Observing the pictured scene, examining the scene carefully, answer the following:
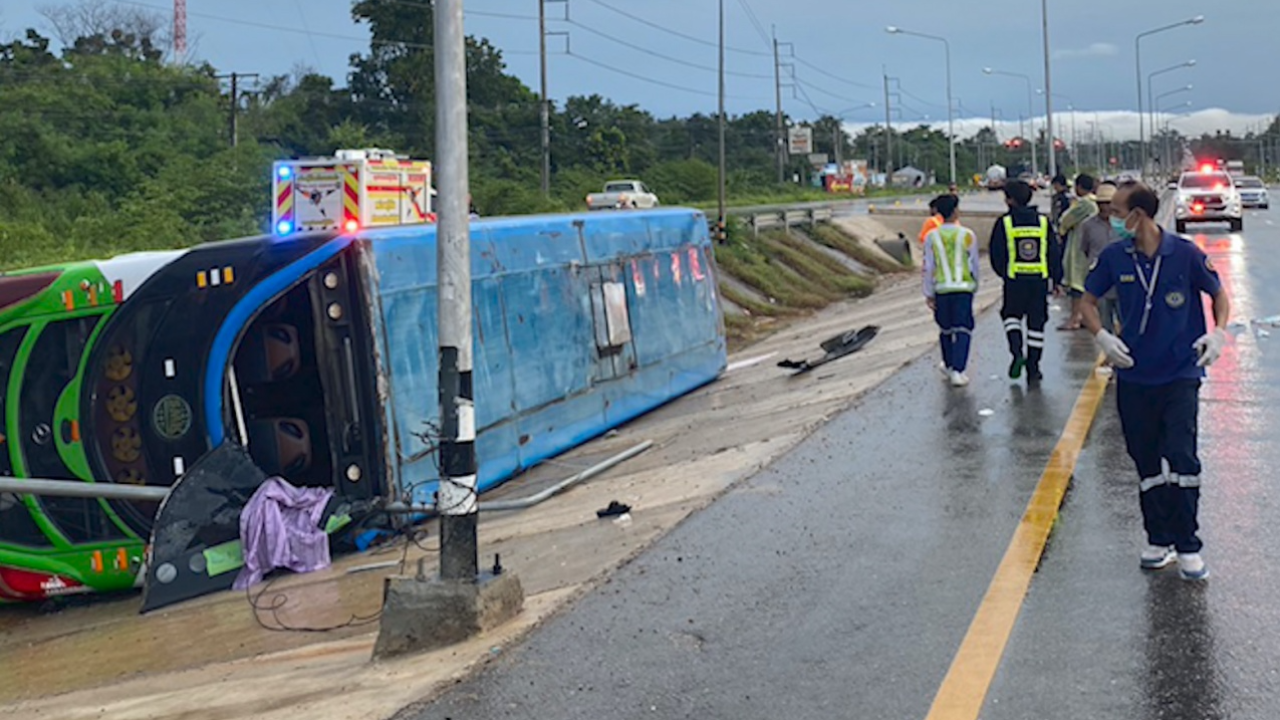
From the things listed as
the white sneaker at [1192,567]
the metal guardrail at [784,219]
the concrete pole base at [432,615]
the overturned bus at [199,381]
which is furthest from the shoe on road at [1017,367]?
the metal guardrail at [784,219]

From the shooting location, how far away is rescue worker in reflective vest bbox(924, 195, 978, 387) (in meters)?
12.1

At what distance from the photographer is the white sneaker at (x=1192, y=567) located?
6.32 meters

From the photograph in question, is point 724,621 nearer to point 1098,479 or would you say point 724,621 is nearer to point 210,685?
point 210,685

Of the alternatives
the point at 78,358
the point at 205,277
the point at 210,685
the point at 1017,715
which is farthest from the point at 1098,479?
the point at 78,358

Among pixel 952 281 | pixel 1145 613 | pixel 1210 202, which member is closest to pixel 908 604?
pixel 1145 613

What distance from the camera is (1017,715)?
16.0 ft

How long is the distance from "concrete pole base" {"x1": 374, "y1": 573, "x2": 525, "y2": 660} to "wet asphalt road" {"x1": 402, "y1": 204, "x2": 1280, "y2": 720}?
33cm

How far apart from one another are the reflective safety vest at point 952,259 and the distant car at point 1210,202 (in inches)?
975

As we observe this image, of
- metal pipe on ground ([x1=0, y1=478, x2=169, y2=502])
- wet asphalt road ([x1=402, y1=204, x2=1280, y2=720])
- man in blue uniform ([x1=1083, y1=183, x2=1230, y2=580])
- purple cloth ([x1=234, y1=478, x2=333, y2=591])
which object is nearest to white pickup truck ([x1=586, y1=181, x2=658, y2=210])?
purple cloth ([x1=234, y1=478, x2=333, y2=591])

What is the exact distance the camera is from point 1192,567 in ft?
20.7

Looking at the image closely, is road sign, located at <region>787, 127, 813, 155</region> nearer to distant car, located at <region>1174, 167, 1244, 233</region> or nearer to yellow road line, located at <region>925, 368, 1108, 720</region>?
distant car, located at <region>1174, 167, 1244, 233</region>

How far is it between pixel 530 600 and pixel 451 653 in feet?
3.06

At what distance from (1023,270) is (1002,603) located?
21.0 ft

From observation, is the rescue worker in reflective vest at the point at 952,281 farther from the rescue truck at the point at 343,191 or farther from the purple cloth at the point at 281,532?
the rescue truck at the point at 343,191
